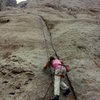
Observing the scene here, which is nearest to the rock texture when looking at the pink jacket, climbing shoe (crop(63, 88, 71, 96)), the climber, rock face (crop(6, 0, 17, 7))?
climbing shoe (crop(63, 88, 71, 96))

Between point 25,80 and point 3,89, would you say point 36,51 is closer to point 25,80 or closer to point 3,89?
point 25,80

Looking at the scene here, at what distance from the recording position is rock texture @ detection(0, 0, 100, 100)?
9.59 meters

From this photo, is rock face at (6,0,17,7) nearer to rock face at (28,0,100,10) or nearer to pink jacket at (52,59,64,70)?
rock face at (28,0,100,10)

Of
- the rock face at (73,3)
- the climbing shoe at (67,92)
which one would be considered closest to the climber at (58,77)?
the climbing shoe at (67,92)

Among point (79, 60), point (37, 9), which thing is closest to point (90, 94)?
point (79, 60)

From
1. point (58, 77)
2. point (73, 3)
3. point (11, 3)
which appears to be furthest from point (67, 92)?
point (11, 3)

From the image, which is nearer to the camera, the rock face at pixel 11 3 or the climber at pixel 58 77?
the climber at pixel 58 77

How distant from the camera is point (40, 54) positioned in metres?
12.2

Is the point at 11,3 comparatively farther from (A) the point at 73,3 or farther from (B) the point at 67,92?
(B) the point at 67,92

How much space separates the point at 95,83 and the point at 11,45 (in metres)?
5.53

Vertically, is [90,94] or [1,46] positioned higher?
[1,46]

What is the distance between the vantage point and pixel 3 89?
9.48 meters

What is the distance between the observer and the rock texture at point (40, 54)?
31.5 feet

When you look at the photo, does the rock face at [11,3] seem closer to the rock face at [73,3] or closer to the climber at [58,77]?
the rock face at [73,3]
